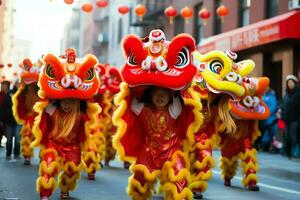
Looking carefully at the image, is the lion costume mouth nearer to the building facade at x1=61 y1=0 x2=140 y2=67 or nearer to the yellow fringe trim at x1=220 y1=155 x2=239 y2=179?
the yellow fringe trim at x1=220 y1=155 x2=239 y2=179

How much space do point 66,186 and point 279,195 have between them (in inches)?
135

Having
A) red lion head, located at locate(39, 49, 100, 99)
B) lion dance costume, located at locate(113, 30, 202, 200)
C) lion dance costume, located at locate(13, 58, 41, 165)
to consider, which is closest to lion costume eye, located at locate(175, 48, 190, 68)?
lion dance costume, located at locate(113, 30, 202, 200)

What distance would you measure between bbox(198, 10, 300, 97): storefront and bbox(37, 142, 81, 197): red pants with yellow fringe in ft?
40.2

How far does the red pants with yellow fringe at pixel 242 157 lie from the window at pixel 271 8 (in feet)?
41.0

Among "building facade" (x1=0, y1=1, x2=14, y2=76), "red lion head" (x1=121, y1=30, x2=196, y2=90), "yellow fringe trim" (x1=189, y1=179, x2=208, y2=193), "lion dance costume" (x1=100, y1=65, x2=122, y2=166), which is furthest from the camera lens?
"building facade" (x1=0, y1=1, x2=14, y2=76)

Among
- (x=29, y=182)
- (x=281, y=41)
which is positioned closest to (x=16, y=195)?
(x=29, y=182)

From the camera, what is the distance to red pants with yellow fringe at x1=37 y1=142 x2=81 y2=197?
31.6 ft

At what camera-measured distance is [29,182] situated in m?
12.7

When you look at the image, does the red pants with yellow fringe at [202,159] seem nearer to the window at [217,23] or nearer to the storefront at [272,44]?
the storefront at [272,44]

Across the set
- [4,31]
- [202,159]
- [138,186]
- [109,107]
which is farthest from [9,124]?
[4,31]

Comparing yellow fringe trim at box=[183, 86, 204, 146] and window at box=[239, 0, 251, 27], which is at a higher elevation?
window at box=[239, 0, 251, 27]

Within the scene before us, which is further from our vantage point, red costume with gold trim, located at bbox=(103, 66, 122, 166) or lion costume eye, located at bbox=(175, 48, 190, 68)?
red costume with gold trim, located at bbox=(103, 66, 122, 166)

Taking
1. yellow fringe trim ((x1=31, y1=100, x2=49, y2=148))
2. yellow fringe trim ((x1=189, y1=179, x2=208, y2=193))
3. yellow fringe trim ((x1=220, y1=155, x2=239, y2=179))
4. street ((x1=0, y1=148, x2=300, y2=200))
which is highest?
yellow fringe trim ((x1=31, y1=100, x2=49, y2=148))

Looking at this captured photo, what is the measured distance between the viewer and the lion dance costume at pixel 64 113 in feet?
33.3
